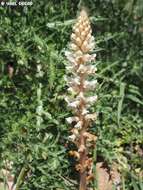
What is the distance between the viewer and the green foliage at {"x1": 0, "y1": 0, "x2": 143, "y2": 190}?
370 cm

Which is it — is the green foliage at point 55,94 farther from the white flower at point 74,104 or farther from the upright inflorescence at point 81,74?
the white flower at point 74,104

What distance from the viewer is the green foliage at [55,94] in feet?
12.1

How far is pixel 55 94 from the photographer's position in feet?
12.7

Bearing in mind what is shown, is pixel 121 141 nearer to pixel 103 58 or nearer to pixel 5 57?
pixel 103 58

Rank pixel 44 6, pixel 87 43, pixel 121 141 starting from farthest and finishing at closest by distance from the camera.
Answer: pixel 44 6, pixel 121 141, pixel 87 43

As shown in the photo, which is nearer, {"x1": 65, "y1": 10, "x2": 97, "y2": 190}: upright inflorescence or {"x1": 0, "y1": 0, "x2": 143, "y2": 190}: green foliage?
{"x1": 65, "y1": 10, "x2": 97, "y2": 190}: upright inflorescence

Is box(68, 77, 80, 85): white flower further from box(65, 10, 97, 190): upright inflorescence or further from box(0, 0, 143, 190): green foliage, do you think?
box(0, 0, 143, 190): green foliage

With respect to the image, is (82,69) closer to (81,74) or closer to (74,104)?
(81,74)

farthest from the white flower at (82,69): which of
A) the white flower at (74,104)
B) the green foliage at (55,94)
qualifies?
the green foliage at (55,94)

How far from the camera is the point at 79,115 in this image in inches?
113

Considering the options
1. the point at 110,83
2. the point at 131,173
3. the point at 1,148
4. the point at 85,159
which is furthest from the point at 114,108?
the point at 85,159

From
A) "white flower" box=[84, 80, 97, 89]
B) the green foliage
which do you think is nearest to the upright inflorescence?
"white flower" box=[84, 80, 97, 89]

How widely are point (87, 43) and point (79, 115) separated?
1.18ft

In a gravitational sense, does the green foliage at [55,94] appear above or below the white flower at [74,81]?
below
